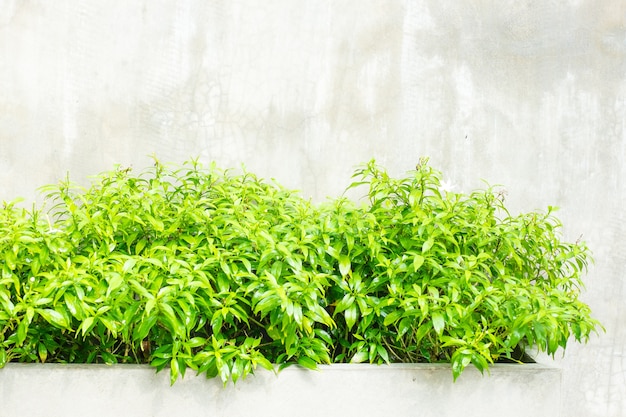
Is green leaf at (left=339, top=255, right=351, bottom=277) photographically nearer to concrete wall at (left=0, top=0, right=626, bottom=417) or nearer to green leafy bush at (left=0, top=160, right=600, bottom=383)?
green leafy bush at (left=0, top=160, right=600, bottom=383)

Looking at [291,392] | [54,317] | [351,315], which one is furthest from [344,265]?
[54,317]

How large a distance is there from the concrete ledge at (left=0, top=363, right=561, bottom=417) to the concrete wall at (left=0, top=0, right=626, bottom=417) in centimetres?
89

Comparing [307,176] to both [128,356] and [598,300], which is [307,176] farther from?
[598,300]

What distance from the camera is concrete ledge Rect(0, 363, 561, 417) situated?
194 cm

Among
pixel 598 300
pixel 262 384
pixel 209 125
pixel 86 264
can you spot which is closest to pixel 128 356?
pixel 86 264

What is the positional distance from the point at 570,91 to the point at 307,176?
1189 mm

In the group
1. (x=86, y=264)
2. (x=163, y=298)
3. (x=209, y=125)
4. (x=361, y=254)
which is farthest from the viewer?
(x=209, y=125)

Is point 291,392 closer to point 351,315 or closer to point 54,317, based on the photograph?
point 351,315

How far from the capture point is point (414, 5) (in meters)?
2.81

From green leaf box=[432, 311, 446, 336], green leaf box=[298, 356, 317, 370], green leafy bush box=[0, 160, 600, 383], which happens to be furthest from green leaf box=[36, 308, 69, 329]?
green leaf box=[432, 311, 446, 336]

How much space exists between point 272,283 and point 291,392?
0.34 m

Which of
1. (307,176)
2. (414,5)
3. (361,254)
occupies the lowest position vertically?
(361,254)

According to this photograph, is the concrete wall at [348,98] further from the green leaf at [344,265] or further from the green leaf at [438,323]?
the green leaf at [438,323]

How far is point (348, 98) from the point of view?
280cm
